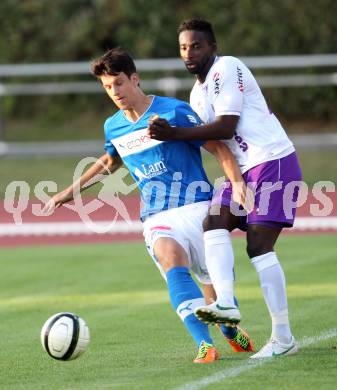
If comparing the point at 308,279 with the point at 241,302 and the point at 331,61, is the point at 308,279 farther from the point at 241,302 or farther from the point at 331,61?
the point at 331,61

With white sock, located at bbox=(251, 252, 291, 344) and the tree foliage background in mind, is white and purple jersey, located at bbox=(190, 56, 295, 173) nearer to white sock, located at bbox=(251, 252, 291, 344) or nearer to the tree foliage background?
white sock, located at bbox=(251, 252, 291, 344)

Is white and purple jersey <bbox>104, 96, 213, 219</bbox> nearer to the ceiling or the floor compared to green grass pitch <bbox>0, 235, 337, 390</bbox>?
nearer to the ceiling

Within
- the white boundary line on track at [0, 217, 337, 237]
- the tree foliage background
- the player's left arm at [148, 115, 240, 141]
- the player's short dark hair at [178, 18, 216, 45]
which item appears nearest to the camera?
the player's left arm at [148, 115, 240, 141]

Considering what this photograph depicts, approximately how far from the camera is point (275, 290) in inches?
285

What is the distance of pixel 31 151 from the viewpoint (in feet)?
68.5

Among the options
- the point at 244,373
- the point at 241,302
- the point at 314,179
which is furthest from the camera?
the point at 314,179

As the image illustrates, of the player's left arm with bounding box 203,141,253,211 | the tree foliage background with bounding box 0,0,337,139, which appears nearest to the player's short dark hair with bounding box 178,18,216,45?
the player's left arm with bounding box 203,141,253,211

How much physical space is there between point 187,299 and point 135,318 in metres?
2.38

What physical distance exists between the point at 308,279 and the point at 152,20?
1677 centimetres

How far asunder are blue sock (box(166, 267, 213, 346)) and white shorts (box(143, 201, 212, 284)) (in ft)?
0.74

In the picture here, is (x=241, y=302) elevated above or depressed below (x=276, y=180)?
below

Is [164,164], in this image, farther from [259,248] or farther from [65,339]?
[65,339]

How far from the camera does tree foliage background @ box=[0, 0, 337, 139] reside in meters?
23.5

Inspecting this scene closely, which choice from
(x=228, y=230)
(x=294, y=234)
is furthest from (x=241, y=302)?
(x=294, y=234)
